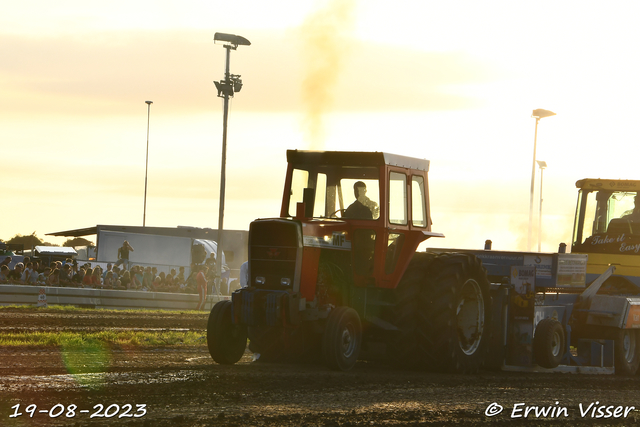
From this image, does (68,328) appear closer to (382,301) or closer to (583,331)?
(382,301)

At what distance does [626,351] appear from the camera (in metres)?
14.0

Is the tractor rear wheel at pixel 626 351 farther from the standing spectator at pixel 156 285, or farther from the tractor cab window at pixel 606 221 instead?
the standing spectator at pixel 156 285

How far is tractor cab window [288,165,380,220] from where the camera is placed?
37.6 ft

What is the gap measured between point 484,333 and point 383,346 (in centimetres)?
165

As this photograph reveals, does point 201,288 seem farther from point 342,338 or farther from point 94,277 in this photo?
point 342,338

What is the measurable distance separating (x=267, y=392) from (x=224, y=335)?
2.36m

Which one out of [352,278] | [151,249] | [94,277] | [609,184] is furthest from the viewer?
[151,249]

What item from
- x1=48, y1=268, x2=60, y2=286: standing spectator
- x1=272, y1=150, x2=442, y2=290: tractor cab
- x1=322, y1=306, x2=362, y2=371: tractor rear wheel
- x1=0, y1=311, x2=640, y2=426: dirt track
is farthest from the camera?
x1=48, y1=268, x2=60, y2=286: standing spectator

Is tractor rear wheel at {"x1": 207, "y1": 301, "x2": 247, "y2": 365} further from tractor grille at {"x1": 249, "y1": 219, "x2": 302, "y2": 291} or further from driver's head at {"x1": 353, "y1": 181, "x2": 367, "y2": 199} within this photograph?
driver's head at {"x1": 353, "y1": 181, "x2": 367, "y2": 199}

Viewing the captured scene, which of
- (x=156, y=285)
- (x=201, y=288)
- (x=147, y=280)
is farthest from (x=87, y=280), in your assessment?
(x=201, y=288)

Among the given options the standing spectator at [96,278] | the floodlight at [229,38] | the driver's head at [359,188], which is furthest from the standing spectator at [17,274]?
the driver's head at [359,188]

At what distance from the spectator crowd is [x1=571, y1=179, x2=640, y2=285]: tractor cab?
16441 mm

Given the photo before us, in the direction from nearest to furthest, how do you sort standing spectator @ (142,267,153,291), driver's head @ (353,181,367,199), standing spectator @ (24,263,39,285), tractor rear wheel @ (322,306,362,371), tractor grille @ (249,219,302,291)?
tractor rear wheel @ (322,306,362,371) → tractor grille @ (249,219,302,291) → driver's head @ (353,181,367,199) → standing spectator @ (24,263,39,285) → standing spectator @ (142,267,153,291)

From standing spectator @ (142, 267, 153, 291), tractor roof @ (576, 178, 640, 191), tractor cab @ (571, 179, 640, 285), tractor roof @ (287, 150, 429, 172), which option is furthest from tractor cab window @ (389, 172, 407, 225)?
standing spectator @ (142, 267, 153, 291)
